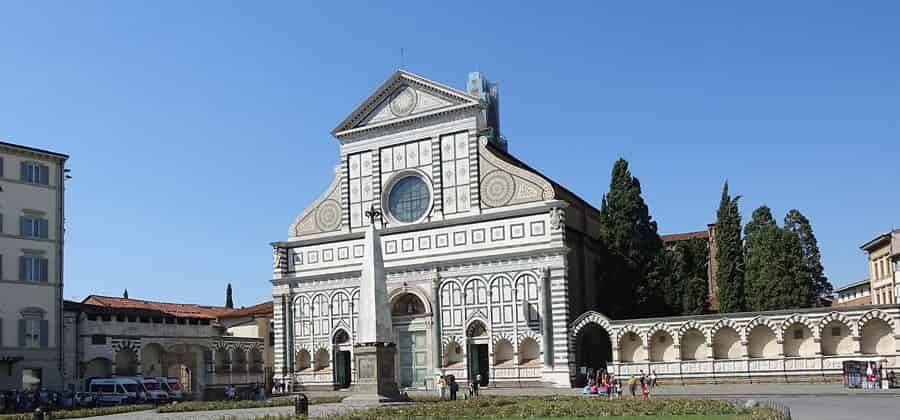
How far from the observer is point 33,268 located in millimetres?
53000

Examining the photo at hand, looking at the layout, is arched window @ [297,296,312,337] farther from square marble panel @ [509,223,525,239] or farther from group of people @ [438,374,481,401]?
group of people @ [438,374,481,401]

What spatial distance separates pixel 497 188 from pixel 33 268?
25417 millimetres

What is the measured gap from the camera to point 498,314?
175ft

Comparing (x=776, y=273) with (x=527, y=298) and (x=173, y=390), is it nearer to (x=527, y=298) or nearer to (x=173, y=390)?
(x=527, y=298)

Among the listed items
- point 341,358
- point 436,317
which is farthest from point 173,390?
point 436,317

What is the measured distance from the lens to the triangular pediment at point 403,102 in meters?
55.9

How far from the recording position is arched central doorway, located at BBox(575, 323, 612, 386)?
51500mm

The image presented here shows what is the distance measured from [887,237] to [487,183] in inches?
1341

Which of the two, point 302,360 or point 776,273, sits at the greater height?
point 776,273

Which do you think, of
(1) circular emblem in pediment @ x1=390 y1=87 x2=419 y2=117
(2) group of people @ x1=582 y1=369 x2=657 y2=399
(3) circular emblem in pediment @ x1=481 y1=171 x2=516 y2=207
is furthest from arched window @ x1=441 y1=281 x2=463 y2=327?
(1) circular emblem in pediment @ x1=390 y1=87 x2=419 y2=117

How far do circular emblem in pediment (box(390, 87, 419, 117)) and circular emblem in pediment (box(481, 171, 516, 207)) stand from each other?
265 inches

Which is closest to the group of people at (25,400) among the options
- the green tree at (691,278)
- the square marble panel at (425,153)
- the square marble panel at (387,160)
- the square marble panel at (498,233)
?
the square marble panel at (387,160)

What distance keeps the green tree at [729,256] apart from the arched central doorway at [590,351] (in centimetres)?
693

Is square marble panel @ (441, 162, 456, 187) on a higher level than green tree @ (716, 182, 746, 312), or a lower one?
higher
